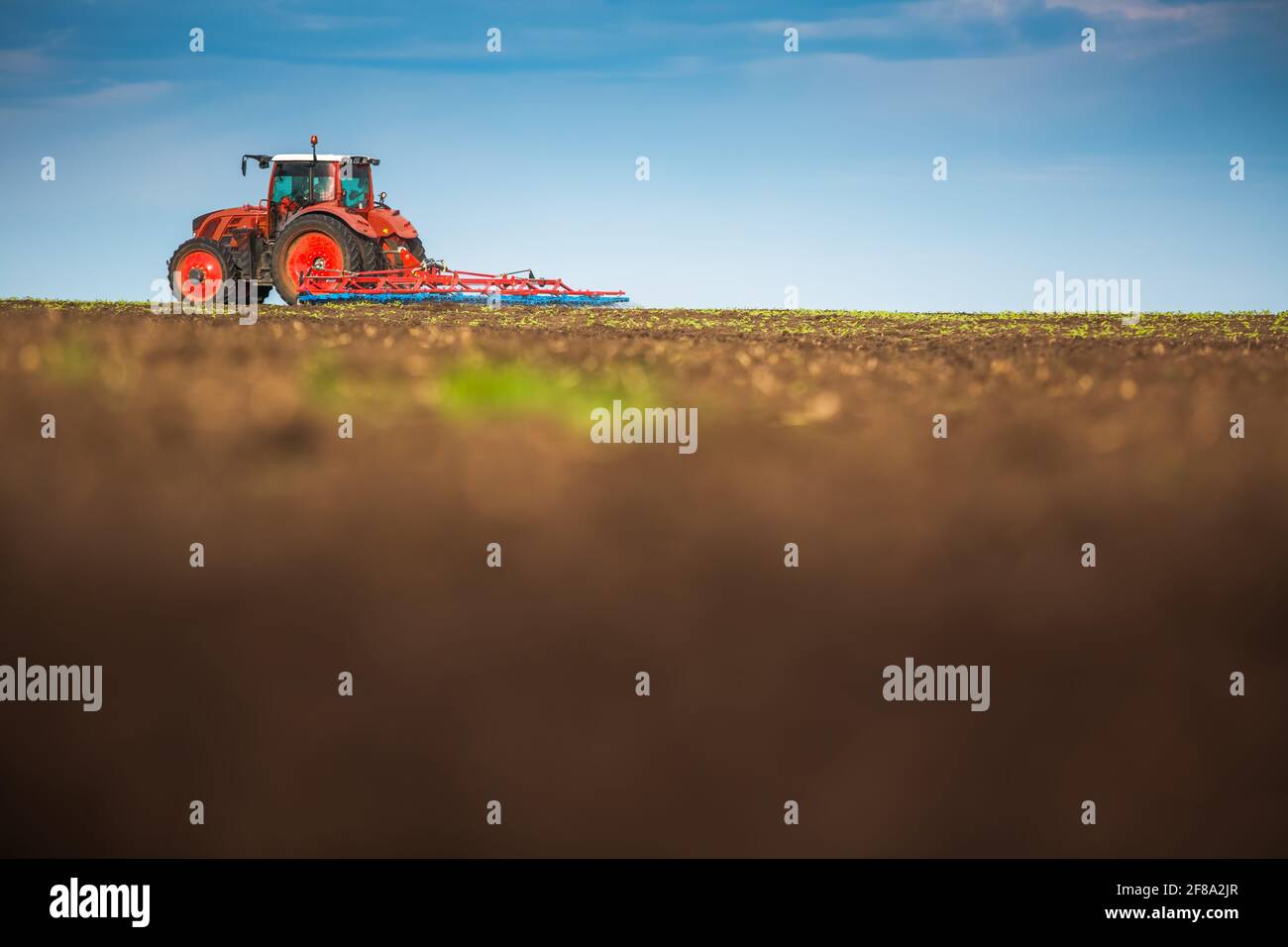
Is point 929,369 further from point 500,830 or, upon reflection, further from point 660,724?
point 500,830

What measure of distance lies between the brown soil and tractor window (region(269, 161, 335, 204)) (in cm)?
1780

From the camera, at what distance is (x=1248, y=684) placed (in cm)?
274

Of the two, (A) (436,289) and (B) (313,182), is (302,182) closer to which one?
(B) (313,182)

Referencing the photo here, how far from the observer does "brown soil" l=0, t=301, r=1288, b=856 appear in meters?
2.35

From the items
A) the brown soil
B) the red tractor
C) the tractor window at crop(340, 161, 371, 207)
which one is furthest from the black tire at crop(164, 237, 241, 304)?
the brown soil

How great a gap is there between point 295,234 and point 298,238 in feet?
0.58

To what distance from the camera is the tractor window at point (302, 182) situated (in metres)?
21.0

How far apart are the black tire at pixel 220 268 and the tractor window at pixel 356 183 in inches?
99.2

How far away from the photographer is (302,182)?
21172 mm

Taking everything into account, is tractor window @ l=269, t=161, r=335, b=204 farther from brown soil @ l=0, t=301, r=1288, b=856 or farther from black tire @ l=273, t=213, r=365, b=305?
brown soil @ l=0, t=301, r=1288, b=856

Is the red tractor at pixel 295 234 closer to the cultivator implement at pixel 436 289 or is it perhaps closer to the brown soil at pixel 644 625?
the cultivator implement at pixel 436 289

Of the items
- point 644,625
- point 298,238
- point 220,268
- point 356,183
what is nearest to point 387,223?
point 356,183

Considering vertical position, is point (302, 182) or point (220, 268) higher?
point (302, 182)

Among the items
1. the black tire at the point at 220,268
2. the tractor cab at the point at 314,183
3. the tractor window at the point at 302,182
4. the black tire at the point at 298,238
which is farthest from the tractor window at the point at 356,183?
the black tire at the point at 220,268
